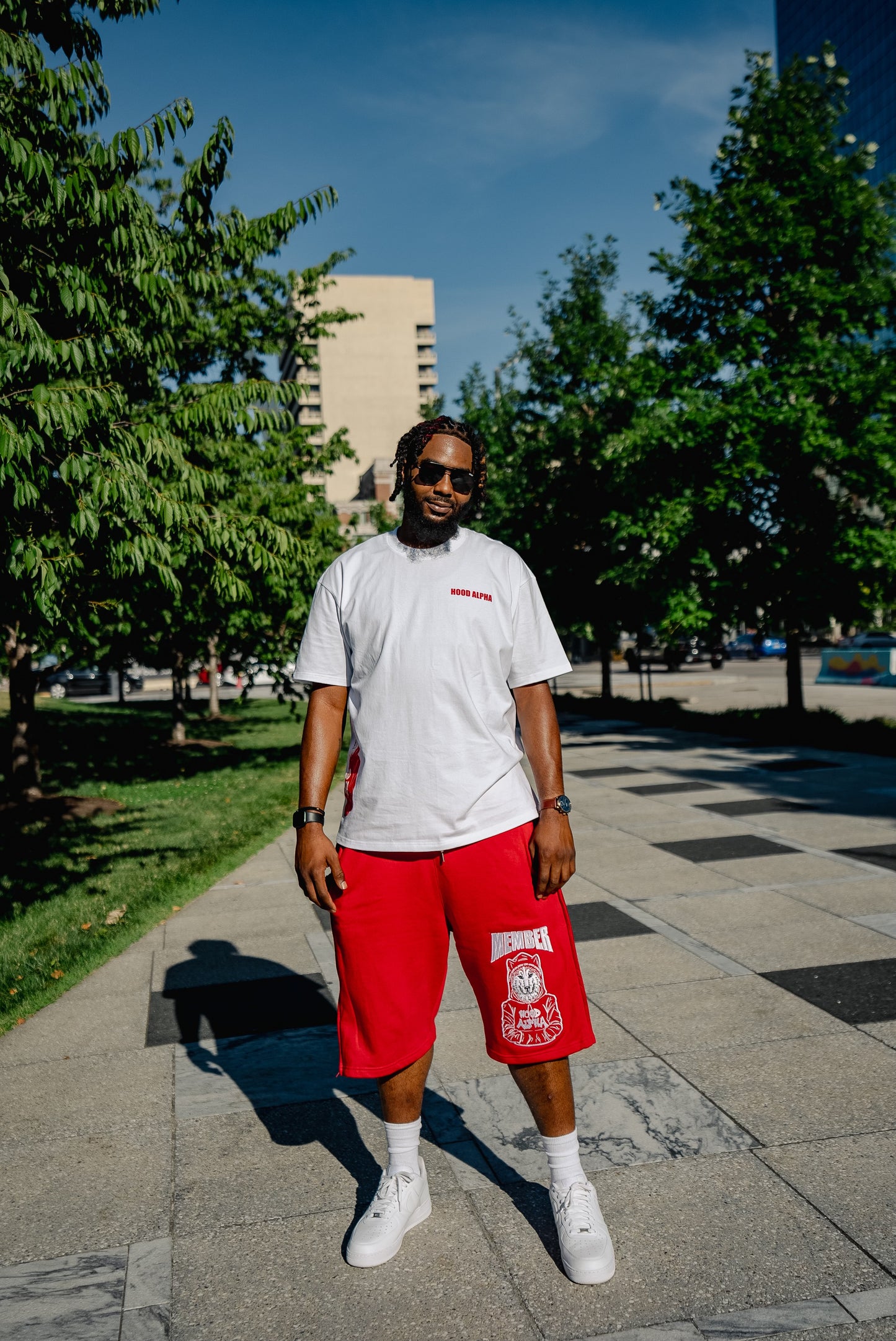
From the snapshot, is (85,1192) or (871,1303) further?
(85,1192)

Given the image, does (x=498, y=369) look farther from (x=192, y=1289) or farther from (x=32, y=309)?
(x=192, y=1289)

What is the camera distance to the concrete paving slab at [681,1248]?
2396 millimetres

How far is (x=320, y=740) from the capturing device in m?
2.75

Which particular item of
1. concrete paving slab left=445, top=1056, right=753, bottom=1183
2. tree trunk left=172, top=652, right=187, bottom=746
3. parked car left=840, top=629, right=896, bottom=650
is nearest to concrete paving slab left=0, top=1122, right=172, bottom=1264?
A: concrete paving slab left=445, top=1056, right=753, bottom=1183

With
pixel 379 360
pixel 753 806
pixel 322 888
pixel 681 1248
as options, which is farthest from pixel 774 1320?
pixel 379 360

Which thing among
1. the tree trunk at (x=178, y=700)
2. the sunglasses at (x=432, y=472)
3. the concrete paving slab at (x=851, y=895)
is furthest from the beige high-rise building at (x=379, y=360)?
the sunglasses at (x=432, y=472)

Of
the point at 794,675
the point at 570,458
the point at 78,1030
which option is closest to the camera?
the point at 78,1030

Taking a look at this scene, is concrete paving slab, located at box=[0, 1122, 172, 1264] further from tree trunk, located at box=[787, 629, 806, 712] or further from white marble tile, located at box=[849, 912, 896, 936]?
tree trunk, located at box=[787, 629, 806, 712]

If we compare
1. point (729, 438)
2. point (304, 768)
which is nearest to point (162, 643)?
point (729, 438)

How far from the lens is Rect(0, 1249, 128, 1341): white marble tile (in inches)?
95.2

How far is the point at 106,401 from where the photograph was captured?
5.02 meters

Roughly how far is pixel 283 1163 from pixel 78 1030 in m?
1.67

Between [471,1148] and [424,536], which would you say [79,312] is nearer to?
[424,536]

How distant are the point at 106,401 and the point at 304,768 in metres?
3.01
